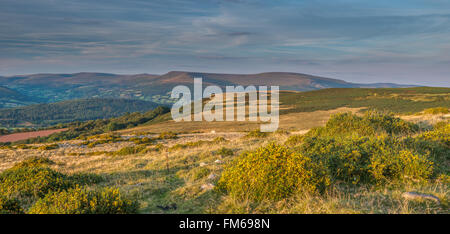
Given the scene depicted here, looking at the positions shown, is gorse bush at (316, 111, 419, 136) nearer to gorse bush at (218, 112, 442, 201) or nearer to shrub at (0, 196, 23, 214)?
gorse bush at (218, 112, 442, 201)

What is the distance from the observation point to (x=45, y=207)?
500cm

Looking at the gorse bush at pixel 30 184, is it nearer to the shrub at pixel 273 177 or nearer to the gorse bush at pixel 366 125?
the shrub at pixel 273 177

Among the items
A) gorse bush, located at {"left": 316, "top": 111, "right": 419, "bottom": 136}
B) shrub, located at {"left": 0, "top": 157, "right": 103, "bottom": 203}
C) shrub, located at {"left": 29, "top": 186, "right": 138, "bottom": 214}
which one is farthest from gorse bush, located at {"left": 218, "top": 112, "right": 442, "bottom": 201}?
shrub, located at {"left": 0, "top": 157, "right": 103, "bottom": 203}

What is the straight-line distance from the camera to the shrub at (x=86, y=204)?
Result: 4859 mm

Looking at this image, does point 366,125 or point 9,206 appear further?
point 366,125

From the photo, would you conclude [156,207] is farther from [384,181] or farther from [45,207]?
[384,181]

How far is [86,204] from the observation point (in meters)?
5.11

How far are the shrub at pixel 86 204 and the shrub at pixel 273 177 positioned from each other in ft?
8.00

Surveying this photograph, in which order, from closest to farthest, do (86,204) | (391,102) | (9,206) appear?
(86,204), (9,206), (391,102)

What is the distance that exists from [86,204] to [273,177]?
13.3 feet

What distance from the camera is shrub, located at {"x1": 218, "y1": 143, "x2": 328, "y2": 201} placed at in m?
6.08
